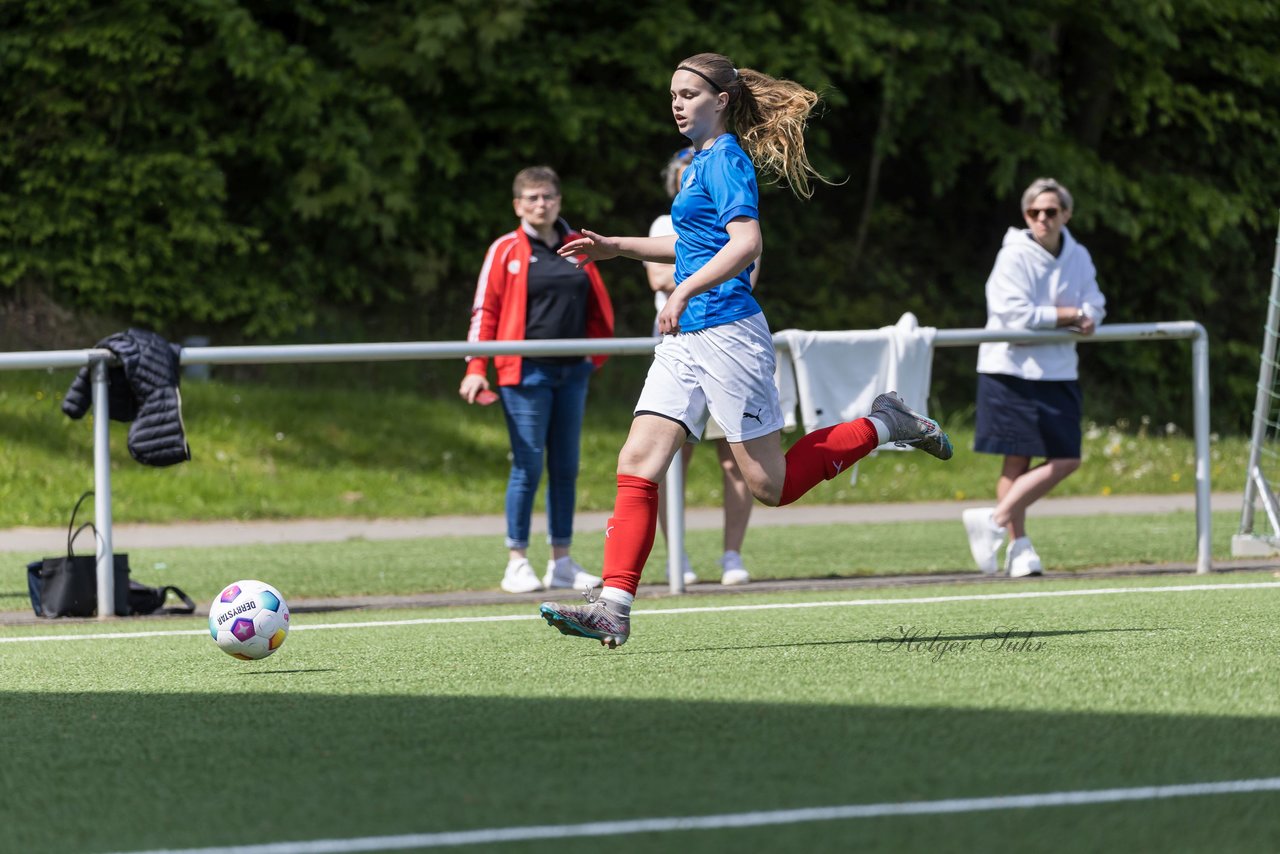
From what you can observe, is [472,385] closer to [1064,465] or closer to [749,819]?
[1064,465]

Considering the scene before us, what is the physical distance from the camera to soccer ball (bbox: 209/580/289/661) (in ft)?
18.1

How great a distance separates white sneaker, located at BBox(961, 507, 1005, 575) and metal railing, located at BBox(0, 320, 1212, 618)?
2.86 ft

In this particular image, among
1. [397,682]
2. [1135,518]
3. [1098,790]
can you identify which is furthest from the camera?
[1135,518]

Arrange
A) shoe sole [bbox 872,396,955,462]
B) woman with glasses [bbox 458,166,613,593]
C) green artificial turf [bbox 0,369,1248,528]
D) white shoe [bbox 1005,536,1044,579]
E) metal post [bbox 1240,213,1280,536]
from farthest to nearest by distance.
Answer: green artificial turf [bbox 0,369,1248,528]
metal post [bbox 1240,213,1280,536]
white shoe [bbox 1005,536,1044,579]
woman with glasses [bbox 458,166,613,593]
shoe sole [bbox 872,396,955,462]

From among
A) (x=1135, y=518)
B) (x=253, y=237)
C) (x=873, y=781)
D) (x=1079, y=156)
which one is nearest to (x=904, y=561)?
(x=1135, y=518)

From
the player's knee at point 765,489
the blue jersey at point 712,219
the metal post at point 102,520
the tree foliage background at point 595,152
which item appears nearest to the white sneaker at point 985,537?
the player's knee at point 765,489

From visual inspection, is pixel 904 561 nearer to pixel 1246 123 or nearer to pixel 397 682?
pixel 397 682

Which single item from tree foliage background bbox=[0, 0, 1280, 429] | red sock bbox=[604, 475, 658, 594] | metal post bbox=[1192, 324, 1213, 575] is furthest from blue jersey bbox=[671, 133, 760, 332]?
tree foliage background bbox=[0, 0, 1280, 429]

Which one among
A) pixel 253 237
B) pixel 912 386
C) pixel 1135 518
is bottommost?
pixel 1135 518

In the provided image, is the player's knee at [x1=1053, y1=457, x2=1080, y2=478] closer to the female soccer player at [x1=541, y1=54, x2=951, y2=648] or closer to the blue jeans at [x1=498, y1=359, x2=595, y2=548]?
the blue jeans at [x1=498, y1=359, x2=595, y2=548]

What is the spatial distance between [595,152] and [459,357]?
35.4 ft

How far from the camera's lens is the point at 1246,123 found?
2114 cm

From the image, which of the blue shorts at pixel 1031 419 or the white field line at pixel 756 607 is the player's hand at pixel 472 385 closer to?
the white field line at pixel 756 607

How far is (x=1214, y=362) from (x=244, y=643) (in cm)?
1748
